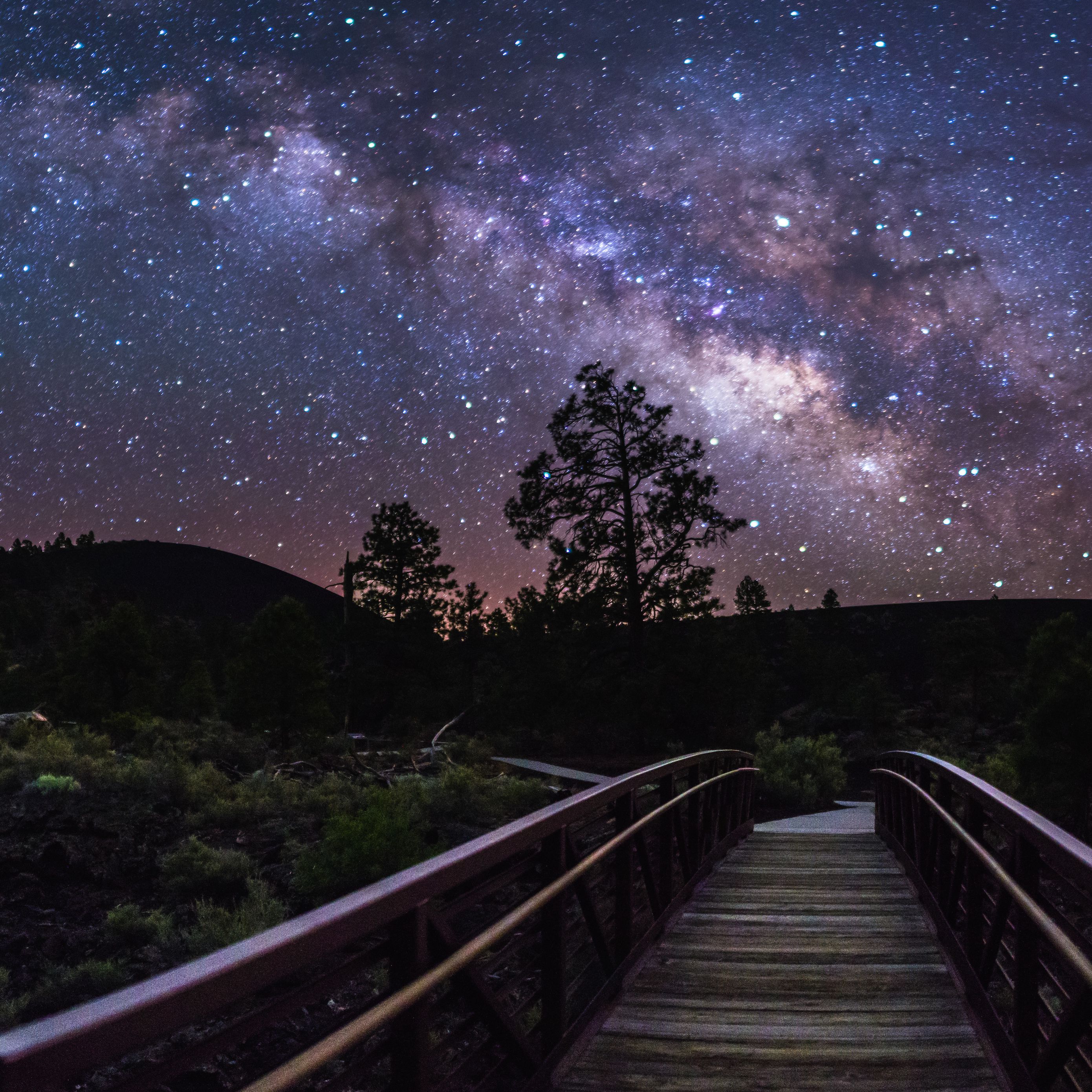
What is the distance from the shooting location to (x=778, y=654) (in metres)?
75.8

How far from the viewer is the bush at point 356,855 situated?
1198cm


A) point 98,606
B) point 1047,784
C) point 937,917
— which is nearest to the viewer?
point 937,917

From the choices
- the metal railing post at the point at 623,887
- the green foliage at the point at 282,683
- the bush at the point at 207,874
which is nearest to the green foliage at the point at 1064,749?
the bush at the point at 207,874

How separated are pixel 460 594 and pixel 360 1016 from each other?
161ft

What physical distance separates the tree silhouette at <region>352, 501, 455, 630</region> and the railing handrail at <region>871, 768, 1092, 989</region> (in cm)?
4456

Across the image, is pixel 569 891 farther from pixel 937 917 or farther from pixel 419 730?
pixel 419 730

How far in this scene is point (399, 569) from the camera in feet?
163

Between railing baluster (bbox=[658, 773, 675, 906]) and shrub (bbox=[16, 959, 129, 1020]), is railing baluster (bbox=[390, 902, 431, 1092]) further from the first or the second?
shrub (bbox=[16, 959, 129, 1020])

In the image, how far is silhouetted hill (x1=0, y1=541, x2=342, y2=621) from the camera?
506ft

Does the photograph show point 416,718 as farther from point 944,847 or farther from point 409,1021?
point 409,1021

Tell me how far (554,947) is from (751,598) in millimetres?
75747

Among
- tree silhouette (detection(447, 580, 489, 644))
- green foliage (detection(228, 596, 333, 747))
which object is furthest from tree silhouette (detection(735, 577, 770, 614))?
green foliage (detection(228, 596, 333, 747))

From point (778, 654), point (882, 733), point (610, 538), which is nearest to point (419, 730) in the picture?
point (610, 538)

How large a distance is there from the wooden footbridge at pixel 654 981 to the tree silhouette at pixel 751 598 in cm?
6964
